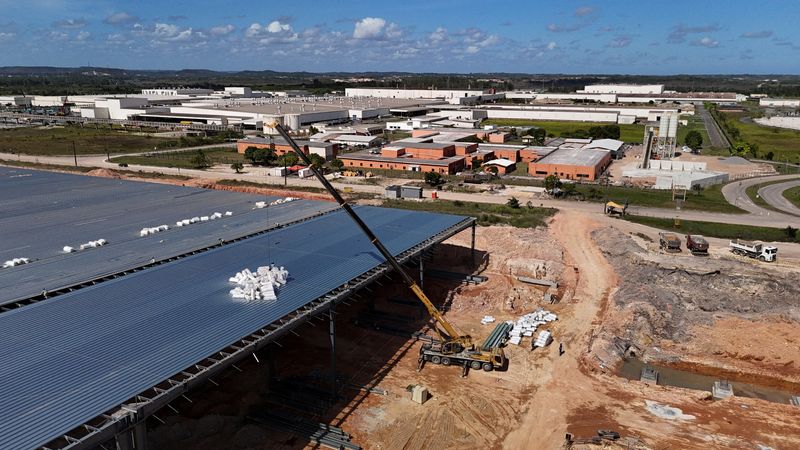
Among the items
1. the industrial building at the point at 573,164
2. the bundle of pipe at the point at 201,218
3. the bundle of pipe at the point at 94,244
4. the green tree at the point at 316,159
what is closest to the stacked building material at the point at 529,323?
the bundle of pipe at the point at 201,218

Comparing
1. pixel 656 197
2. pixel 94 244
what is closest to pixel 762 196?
pixel 656 197

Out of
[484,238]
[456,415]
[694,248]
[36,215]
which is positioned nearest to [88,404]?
[456,415]

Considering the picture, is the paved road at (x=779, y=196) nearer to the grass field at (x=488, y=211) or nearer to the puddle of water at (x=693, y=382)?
the grass field at (x=488, y=211)

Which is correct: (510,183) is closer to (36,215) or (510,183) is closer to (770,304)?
(770,304)

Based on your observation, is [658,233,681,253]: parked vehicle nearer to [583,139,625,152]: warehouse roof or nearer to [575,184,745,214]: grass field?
[575,184,745,214]: grass field

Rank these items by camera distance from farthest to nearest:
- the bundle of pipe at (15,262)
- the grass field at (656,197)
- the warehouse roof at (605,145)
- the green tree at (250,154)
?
the warehouse roof at (605,145) < the green tree at (250,154) < the grass field at (656,197) < the bundle of pipe at (15,262)

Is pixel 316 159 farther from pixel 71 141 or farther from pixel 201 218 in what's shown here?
pixel 71 141
